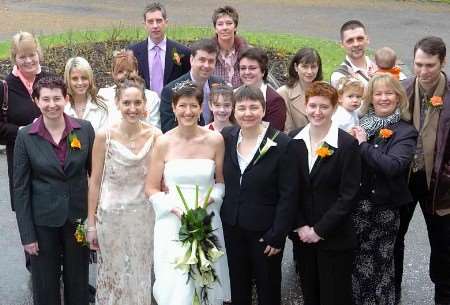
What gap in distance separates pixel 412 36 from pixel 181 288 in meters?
13.5

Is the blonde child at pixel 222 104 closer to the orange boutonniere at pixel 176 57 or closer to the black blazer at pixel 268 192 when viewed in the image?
the black blazer at pixel 268 192

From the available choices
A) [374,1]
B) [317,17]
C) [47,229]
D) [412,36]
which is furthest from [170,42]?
[374,1]

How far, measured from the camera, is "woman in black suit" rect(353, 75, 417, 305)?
19.0 feet

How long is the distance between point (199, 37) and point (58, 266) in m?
9.53

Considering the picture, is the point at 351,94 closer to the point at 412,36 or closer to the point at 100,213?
the point at 100,213

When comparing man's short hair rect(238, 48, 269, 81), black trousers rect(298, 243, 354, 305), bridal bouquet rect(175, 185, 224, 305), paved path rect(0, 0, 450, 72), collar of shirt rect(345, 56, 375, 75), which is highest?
paved path rect(0, 0, 450, 72)

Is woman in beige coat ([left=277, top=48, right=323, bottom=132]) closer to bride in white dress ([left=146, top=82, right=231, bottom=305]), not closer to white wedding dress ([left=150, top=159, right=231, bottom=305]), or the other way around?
bride in white dress ([left=146, top=82, right=231, bottom=305])

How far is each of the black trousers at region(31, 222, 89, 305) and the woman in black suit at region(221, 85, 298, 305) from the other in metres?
1.24

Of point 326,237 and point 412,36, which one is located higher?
point 412,36

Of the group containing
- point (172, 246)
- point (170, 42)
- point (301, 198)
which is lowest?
point (172, 246)

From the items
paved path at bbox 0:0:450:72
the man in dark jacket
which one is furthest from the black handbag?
paved path at bbox 0:0:450:72

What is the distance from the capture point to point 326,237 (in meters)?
5.65

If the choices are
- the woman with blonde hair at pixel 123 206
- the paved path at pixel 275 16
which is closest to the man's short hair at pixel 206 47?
the woman with blonde hair at pixel 123 206

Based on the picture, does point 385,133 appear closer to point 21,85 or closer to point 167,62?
point 167,62
